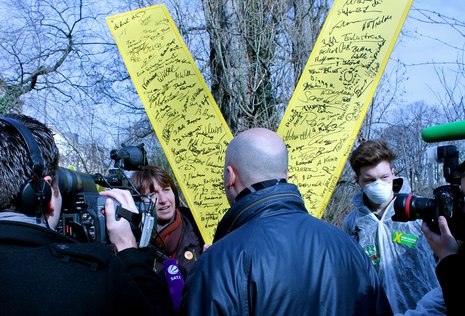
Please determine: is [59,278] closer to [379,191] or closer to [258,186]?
[258,186]

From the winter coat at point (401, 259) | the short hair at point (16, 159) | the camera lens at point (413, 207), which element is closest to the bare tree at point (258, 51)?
the winter coat at point (401, 259)

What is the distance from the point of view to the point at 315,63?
9.73ft

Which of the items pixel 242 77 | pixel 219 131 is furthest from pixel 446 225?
pixel 242 77

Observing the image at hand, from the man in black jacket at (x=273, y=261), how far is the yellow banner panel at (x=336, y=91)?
39.5 inches

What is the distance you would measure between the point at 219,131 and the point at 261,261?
5.83 ft

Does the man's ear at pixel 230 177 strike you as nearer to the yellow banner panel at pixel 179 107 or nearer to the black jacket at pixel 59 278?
the black jacket at pixel 59 278

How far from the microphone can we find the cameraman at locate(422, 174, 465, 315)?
1.37ft

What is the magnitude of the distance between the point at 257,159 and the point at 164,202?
1.55 m

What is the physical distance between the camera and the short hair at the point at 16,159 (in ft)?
4.57

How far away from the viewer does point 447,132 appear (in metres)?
1.58

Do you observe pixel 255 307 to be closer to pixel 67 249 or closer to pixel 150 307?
pixel 150 307

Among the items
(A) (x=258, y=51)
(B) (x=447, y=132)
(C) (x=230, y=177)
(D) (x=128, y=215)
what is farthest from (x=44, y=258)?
(A) (x=258, y=51)

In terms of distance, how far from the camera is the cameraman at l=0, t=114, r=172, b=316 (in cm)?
128

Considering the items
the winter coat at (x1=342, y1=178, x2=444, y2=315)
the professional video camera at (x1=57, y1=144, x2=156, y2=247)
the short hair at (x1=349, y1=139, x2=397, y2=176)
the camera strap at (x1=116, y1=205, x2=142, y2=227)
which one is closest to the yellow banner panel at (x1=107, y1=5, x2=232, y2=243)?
the short hair at (x1=349, y1=139, x2=397, y2=176)
